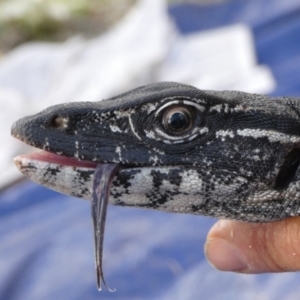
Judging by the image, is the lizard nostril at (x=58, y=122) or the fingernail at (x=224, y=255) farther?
the fingernail at (x=224, y=255)

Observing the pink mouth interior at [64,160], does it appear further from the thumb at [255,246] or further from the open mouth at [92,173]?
the thumb at [255,246]

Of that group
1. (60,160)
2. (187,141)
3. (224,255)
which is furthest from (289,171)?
(60,160)

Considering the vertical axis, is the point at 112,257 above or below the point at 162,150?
above

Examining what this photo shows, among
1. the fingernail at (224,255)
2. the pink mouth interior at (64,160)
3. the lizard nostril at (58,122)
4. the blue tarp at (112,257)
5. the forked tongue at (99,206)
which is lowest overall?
the forked tongue at (99,206)

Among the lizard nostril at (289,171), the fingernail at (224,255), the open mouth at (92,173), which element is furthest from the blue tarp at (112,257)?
the open mouth at (92,173)

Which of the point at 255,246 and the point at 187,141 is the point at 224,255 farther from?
the point at 187,141

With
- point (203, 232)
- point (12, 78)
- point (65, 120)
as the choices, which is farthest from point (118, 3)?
point (65, 120)
